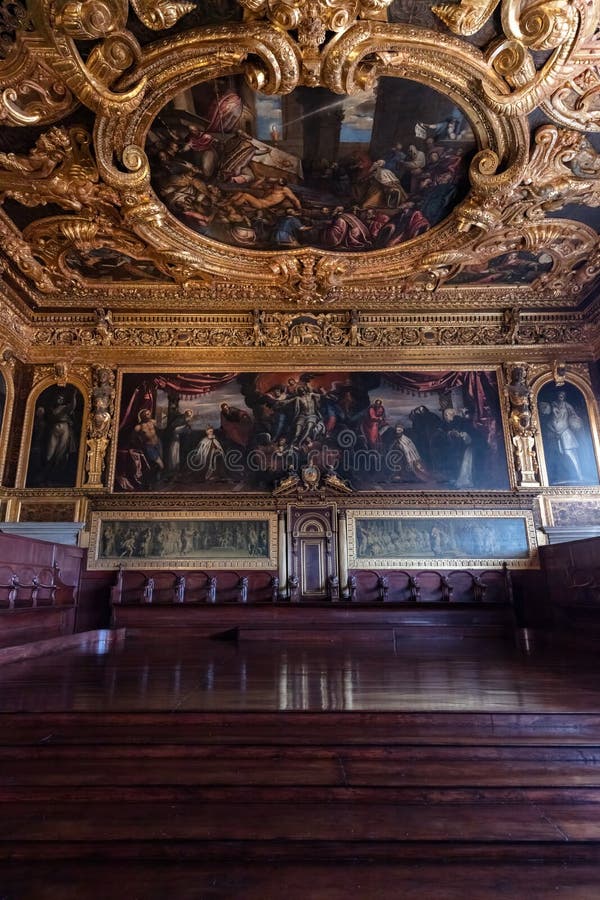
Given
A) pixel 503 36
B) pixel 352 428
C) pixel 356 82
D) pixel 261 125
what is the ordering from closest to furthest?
pixel 503 36
pixel 356 82
pixel 261 125
pixel 352 428

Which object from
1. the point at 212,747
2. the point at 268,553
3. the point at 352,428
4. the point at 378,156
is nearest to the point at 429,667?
the point at 212,747

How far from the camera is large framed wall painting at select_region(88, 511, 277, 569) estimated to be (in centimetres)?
955

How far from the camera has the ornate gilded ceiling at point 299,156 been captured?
5777mm

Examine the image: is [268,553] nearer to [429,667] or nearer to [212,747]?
[429,667]

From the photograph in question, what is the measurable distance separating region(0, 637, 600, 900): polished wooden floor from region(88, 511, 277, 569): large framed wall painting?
5.33m

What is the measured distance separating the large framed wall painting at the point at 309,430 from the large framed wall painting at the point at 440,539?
22.9 inches

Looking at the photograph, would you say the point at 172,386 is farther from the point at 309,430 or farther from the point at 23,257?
the point at 23,257

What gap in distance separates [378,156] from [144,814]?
27.5 ft

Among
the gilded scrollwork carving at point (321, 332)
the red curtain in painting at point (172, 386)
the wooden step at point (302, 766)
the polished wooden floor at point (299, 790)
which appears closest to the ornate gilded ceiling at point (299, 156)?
the gilded scrollwork carving at point (321, 332)

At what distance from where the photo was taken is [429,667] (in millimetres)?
5301

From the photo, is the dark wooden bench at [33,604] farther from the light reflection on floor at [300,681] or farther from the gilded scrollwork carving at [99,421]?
the gilded scrollwork carving at [99,421]

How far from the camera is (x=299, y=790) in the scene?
2494 millimetres

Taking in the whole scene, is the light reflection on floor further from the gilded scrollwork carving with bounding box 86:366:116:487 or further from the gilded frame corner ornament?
the gilded scrollwork carving with bounding box 86:366:116:487

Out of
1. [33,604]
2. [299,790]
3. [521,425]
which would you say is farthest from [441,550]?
[299,790]
